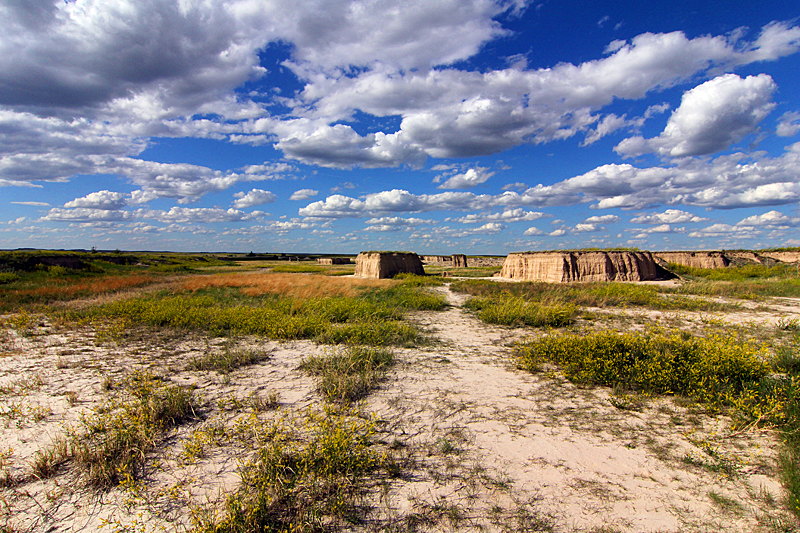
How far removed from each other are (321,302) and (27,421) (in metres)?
8.57

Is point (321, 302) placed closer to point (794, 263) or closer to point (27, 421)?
point (27, 421)

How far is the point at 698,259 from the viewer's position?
35.8 m

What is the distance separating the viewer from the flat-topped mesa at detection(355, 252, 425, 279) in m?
34.5

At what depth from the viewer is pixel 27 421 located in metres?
4.45

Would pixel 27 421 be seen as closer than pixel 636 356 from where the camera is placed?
Yes

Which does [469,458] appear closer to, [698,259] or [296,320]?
[296,320]

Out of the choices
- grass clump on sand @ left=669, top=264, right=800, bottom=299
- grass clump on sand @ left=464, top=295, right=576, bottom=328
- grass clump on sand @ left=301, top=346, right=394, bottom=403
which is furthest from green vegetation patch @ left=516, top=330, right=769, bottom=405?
grass clump on sand @ left=669, top=264, right=800, bottom=299

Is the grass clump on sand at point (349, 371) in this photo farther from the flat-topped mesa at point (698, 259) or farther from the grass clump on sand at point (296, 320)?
the flat-topped mesa at point (698, 259)

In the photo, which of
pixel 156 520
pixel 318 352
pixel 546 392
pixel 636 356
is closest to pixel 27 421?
pixel 156 520

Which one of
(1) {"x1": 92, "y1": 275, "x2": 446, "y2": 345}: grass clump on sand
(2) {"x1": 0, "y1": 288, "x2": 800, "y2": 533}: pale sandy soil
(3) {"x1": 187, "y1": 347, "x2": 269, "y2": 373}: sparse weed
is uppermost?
(1) {"x1": 92, "y1": 275, "x2": 446, "y2": 345}: grass clump on sand

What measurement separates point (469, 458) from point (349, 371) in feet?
9.88

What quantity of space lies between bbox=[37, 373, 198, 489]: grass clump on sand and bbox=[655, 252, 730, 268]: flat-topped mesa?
142 feet

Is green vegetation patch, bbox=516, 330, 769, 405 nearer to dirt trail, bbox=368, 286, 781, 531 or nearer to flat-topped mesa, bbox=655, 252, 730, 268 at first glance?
dirt trail, bbox=368, 286, 781, 531

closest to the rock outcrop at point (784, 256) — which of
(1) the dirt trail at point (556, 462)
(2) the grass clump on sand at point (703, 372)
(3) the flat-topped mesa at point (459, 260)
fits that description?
(2) the grass clump on sand at point (703, 372)
